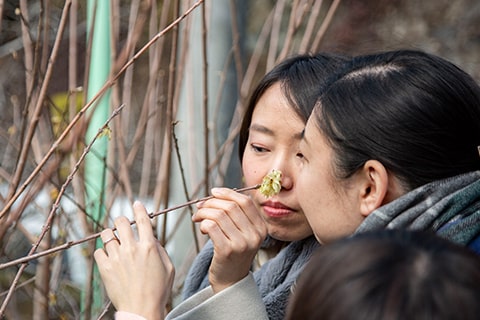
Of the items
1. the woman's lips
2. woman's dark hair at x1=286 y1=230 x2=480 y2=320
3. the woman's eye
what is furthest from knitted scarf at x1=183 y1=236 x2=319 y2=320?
woman's dark hair at x1=286 y1=230 x2=480 y2=320

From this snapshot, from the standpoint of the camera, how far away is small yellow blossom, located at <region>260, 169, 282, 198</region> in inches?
84.5

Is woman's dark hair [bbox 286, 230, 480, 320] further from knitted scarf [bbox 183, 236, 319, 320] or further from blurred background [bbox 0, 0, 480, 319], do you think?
knitted scarf [bbox 183, 236, 319, 320]

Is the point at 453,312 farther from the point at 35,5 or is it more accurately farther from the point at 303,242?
the point at 35,5

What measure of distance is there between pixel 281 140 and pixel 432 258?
3.78 ft

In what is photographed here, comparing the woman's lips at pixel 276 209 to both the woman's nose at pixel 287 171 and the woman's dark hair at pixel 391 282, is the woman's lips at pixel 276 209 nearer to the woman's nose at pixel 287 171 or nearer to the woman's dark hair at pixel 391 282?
the woman's nose at pixel 287 171

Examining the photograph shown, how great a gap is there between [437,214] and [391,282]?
676 millimetres

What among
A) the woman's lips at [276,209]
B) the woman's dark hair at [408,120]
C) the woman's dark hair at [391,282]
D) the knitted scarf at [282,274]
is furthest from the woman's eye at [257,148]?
the woman's dark hair at [391,282]

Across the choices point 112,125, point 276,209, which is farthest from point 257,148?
point 112,125

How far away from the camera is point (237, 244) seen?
2.09 meters

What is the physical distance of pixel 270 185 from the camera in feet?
7.09

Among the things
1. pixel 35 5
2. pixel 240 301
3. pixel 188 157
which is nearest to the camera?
pixel 240 301

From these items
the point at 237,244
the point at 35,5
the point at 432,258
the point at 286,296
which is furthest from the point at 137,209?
the point at 35,5

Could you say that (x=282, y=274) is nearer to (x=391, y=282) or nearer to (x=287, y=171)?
(x=287, y=171)

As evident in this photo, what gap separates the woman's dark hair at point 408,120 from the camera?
1925 mm
